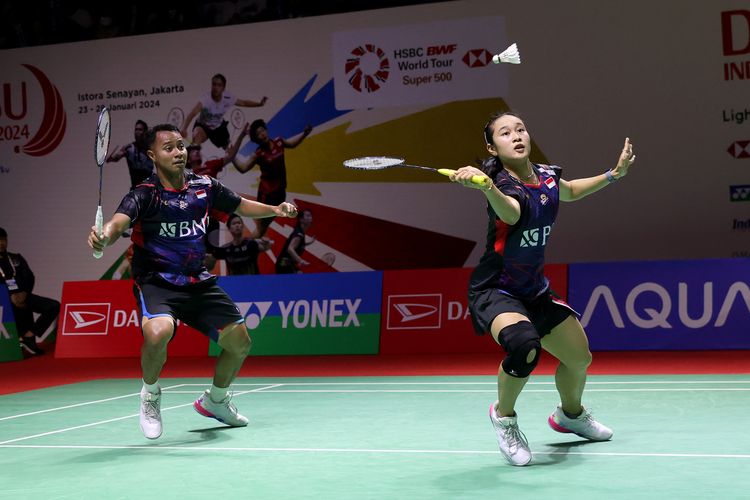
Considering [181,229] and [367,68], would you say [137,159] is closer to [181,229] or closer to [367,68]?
[367,68]

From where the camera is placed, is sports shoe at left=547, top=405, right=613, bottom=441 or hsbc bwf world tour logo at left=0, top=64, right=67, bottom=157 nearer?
sports shoe at left=547, top=405, right=613, bottom=441

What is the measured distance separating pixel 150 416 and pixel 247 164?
27.0 feet

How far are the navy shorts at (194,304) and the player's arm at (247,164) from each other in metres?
7.75

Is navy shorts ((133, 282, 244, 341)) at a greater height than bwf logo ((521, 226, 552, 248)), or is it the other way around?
bwf logo ((521, 226, 552, 248))

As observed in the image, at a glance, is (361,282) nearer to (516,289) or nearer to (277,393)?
(277,393)

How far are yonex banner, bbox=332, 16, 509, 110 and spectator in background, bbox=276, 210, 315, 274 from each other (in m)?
1.57

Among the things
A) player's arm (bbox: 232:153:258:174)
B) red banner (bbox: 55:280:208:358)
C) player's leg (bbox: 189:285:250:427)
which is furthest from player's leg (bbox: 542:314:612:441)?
player's arm (bbox: 232:153:258:174)

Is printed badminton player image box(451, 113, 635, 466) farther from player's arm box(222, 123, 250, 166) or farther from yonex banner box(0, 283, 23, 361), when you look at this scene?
player's arm box(222, 123, 250, 166)

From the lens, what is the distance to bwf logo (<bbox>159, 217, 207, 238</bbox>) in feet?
17.6

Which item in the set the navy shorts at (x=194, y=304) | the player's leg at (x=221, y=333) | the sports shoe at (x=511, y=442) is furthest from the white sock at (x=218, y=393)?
the sports shoe at (x=511, y=442)

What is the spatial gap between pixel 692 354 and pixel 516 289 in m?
5.67

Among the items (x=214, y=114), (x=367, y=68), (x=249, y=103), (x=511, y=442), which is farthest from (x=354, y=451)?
(x=214, y=114)

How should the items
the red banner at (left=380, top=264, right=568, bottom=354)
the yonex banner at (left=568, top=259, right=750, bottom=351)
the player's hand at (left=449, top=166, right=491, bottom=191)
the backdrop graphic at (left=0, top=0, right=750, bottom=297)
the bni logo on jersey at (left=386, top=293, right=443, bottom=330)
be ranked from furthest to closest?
the backdrop graphic at (left=0, top=0, right=750, bottom=297), the bni logo on jersey at (left=386, top=293, right=443, bottom=330), the red banner at (left=380, top=264, right=568, bottom=354), the yonex banner at (left=568, top=259, right=750, bottom=351), the player's hand at (left=449, top=166, right=491, bottom=191)

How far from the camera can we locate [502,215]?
4148 mm
